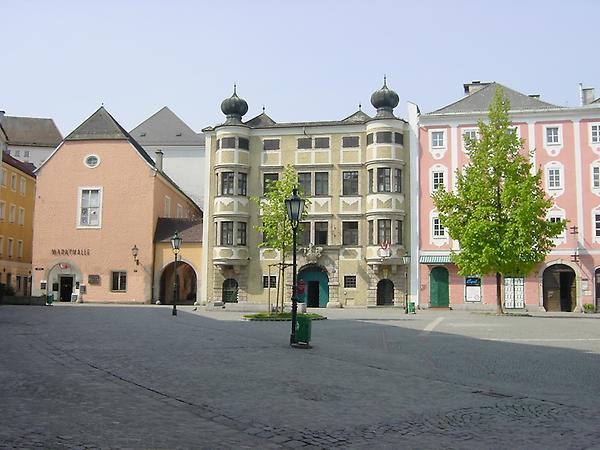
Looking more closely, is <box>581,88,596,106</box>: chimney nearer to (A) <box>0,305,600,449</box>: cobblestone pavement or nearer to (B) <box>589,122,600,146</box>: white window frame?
(B) <box>589,122,600,146</box>: white window frame

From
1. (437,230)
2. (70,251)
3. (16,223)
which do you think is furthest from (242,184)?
(16,223)

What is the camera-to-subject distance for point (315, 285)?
50.3 m

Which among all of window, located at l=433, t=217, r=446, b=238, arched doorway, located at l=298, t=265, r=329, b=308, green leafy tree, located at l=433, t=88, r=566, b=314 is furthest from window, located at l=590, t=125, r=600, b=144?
arched doorway, located at l=298, t=265, r=329, b=308

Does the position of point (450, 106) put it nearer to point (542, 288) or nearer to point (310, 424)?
point (542, 288)

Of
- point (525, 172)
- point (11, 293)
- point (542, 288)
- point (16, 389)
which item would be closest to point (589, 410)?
point (16, 389)

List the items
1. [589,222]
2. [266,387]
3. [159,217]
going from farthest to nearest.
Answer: [159,217] < [589,222] < [266,387]

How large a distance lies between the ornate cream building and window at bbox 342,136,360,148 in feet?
0.24

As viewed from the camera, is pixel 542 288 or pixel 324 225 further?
pixel 324 225

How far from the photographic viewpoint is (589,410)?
389 inches

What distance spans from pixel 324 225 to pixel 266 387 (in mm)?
39108

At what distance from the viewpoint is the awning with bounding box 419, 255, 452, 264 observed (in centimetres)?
4778

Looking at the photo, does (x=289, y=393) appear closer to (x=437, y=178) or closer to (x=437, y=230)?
(x=437, y=230)

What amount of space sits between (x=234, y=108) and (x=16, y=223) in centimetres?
2434

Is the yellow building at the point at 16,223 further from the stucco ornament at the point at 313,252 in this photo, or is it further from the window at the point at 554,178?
the window at the point at 554,178
